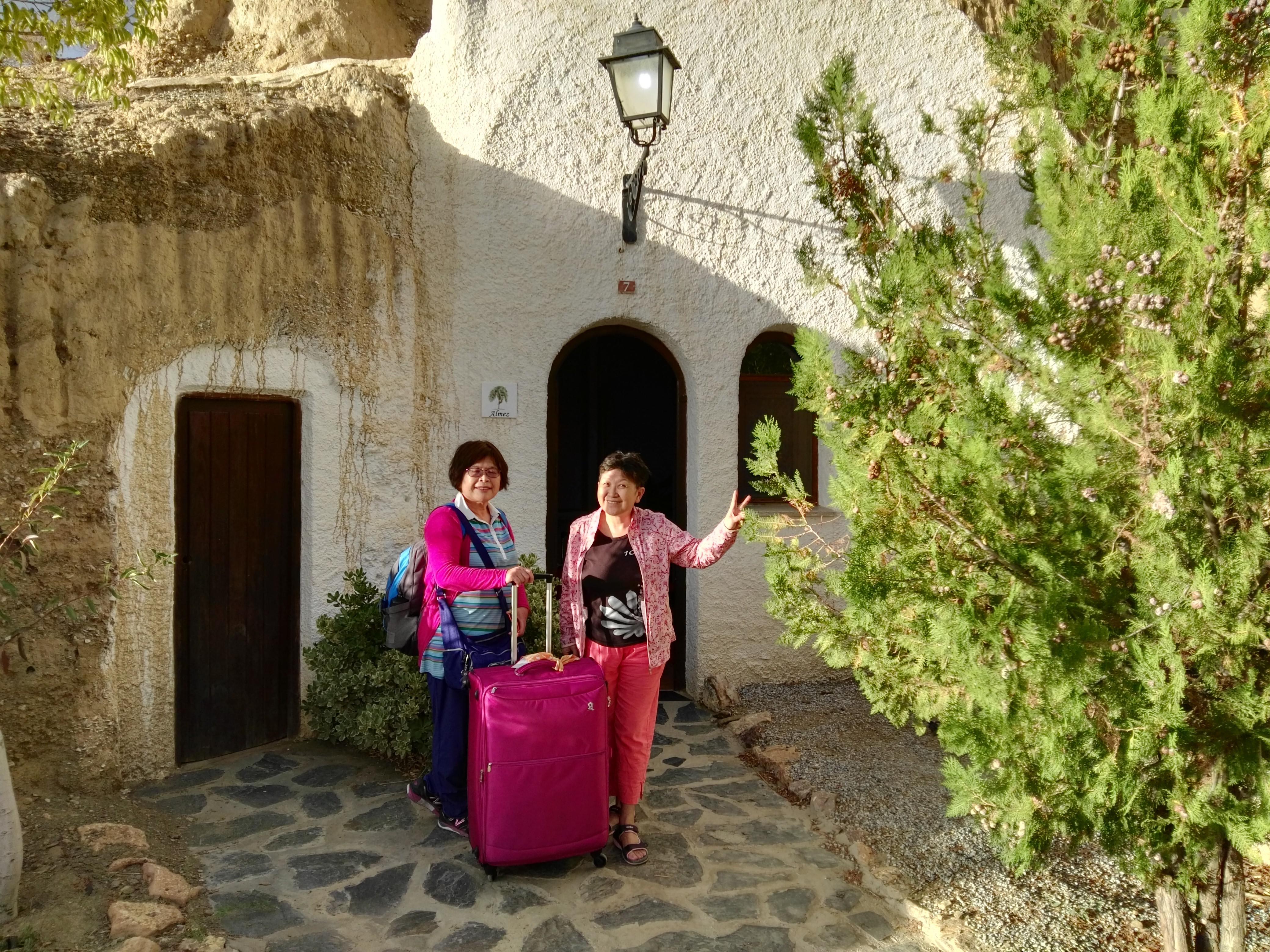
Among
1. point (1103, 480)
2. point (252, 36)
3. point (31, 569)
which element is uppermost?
point (252, 36)

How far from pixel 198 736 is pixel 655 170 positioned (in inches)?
178

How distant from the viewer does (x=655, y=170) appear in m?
6.59

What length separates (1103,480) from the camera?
8.95 ft

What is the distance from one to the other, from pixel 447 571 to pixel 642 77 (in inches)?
124

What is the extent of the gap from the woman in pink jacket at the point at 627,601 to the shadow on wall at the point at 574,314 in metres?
2.15

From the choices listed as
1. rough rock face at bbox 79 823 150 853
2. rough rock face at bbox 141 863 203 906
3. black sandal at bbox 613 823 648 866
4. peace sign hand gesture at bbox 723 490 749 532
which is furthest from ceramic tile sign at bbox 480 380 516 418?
rough rock face at bbox 141 863 203 906

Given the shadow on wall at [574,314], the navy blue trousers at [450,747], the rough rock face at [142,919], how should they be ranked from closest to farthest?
the rough rock face at [142,919], the navy blue trousers at [450,747], the shadow on wall at [574,314]

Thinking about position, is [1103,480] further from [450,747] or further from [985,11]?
[985,11]

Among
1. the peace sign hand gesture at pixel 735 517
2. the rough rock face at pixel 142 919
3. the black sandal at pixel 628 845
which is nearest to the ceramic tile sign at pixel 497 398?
the peace sign hand gesture at pixel 735 517

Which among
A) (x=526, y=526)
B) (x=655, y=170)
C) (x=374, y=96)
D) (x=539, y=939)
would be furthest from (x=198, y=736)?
(x=655, y=170)

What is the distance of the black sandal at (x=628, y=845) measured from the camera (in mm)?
4312

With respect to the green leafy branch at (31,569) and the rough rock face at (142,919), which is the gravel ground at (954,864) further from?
the green leafy branch at (31,569)

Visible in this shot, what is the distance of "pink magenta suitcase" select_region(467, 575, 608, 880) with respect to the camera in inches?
154

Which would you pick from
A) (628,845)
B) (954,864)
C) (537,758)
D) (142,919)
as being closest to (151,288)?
Result: (142,919)
